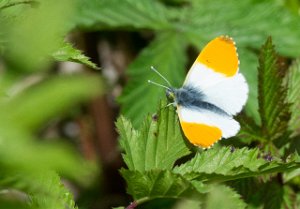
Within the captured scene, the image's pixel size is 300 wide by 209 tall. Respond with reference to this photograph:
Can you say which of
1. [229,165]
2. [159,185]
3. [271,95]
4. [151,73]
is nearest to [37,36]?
[159,185]

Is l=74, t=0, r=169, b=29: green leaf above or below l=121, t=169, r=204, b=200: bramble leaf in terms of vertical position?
above

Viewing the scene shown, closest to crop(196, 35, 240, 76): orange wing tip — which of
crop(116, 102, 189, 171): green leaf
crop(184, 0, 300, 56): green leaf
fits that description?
crop(116, 102, 189, 171): green leaf

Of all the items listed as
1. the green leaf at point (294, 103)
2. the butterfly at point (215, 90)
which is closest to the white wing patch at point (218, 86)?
the butterfly at point (215, 90)

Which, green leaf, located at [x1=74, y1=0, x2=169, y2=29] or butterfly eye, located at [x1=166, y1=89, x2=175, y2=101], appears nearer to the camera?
butterfly eye, located at [x1=166, y1=89, x2=175, y2=101]

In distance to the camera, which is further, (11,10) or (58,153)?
(11,10)

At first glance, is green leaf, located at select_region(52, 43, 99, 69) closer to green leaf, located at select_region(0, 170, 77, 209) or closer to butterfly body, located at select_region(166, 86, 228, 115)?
green leaf, located at select_region(0, 170, 77, 209)

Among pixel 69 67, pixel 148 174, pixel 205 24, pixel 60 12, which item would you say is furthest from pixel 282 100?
pixel 69 67

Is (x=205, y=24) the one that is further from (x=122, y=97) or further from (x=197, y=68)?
(x=197, y=68)

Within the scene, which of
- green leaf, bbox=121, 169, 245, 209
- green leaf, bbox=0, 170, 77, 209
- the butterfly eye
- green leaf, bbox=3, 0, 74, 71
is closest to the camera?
green leaf, bbox=3, 0, 74, 71
